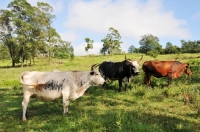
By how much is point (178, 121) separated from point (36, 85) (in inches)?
→ 199

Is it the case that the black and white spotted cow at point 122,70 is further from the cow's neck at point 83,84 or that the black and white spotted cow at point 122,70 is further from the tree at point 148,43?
the tree at point 148,43

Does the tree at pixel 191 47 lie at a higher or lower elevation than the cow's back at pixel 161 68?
higher

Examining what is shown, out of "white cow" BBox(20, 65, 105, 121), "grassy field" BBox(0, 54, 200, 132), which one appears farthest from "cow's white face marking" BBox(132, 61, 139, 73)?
"white cow" BBox(20, 65, 105, 121)

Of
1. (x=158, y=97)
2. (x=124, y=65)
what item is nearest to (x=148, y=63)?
(x=124, y=65)

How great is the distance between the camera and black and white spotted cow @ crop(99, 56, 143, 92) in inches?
468

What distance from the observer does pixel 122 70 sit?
41.0 ft

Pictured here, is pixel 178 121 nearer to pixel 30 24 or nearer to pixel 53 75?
pixel 53 75

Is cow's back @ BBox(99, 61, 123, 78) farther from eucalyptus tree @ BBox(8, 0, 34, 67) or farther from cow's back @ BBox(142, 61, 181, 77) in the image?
eucalyptus tree @ BBox(8, 0, 34, 67)

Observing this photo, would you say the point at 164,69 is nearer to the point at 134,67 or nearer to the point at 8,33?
the point at 134,67

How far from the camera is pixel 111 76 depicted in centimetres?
1302

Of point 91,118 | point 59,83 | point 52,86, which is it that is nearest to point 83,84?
point 59,83

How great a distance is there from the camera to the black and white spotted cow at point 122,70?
11.9 meters

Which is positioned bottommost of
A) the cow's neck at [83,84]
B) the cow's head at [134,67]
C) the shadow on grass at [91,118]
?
the shadow on grass at [91,118]

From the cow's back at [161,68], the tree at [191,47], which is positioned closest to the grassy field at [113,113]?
the cow's back at [161,68]
